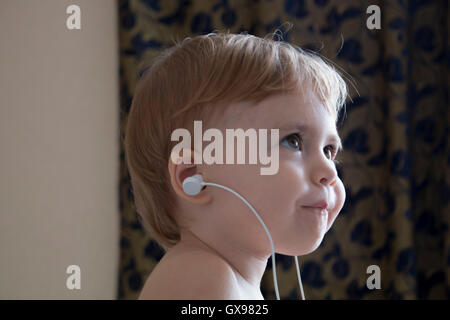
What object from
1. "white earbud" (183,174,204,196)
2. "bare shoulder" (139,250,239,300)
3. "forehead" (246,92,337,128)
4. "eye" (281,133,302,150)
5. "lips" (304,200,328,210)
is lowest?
"bare shoulder" (139,250,239,300)

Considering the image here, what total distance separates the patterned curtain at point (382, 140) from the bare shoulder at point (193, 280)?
1250mm

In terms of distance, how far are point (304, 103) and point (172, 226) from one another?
29cm

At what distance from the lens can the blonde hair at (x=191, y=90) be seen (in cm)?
69

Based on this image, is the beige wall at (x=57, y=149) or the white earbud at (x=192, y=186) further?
the beige wall at (x=57, y=149)

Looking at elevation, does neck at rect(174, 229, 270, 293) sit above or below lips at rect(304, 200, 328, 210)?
below

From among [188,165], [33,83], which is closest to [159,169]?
[188,165]

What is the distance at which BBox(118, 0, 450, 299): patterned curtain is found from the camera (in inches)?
68.8

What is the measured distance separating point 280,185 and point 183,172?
0.50ft

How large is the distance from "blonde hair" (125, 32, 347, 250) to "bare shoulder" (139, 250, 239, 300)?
0.13m

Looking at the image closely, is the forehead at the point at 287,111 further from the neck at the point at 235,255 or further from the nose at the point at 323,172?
the neck at the point at 235,255

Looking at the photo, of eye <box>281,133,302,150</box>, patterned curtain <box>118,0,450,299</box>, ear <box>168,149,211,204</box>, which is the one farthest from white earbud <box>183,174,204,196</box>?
patterned curtain <box>118,0,450,299</box>

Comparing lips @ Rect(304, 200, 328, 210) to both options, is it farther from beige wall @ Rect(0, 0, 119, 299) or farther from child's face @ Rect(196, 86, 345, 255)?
beige wall @ Rect(0, 0, 119, 299)

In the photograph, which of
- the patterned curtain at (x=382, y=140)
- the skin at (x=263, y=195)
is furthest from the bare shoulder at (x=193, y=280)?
the patterned curtain at (x=382, y=140)

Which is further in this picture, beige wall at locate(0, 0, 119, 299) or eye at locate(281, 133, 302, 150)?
beige wall at locate(0, 0, 119, 299)
